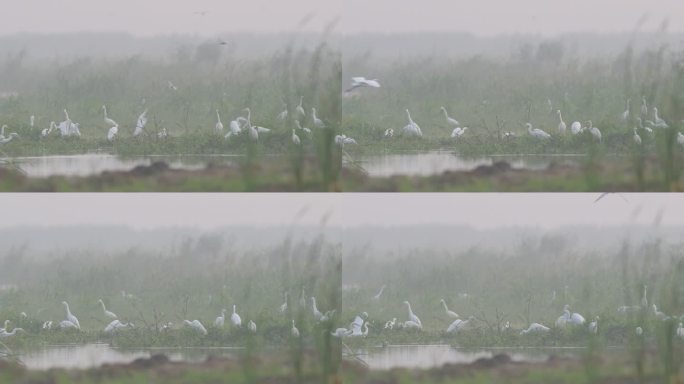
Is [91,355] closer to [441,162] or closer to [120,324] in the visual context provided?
[120,324]

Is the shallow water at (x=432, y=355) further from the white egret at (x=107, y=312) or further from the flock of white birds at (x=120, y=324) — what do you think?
the white egret at (x=107, y=312)

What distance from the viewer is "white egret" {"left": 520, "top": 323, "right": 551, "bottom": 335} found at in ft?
13.9

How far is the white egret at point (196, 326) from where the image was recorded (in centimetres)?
424

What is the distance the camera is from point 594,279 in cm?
422

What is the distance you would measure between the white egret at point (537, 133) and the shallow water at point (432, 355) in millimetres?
969

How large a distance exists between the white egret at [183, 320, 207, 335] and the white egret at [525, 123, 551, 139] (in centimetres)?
173

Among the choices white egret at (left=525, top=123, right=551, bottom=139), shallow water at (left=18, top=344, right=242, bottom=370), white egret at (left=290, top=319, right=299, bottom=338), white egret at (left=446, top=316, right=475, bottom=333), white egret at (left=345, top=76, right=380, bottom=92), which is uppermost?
white egret at (left=345, top=76, right=380, bottom=92)

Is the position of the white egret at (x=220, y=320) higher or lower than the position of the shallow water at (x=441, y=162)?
lower

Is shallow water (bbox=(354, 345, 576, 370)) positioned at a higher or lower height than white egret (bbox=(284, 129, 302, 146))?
lower

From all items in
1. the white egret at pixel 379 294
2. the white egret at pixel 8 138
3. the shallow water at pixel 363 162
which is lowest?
the white egret at pixel 379 294

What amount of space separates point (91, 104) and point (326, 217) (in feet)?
3.87

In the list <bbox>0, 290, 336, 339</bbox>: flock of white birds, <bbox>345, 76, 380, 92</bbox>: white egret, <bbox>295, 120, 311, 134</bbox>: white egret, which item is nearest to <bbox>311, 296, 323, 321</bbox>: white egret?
<bbox>0, 290, 336, 339</bbox>: flock of white birds

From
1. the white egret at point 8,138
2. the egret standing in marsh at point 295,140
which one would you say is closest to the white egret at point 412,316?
the egret standing in marsh at point 295,140

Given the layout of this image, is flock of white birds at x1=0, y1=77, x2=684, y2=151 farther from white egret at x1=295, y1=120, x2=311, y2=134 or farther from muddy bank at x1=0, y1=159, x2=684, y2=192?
muddy bank at x1=0, y1=159, x2=684, y2=192
